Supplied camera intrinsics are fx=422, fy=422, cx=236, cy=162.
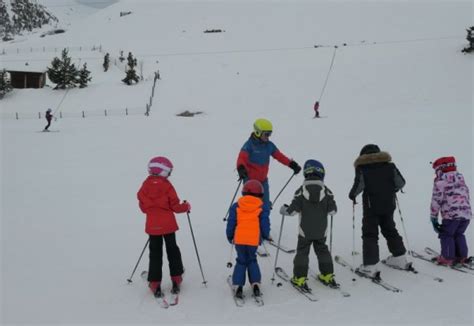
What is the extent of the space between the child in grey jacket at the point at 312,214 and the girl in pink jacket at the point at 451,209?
1667 mm

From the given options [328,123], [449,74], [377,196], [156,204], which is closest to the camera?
[156,204]

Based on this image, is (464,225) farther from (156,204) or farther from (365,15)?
(365,15)

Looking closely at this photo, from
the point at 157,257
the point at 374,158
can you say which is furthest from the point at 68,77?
the point at 374,158

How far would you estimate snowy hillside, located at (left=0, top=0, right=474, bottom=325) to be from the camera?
4.94 metres

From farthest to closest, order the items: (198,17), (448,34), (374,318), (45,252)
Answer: (198,17) → (448,34) → (45,252) → (374,318)

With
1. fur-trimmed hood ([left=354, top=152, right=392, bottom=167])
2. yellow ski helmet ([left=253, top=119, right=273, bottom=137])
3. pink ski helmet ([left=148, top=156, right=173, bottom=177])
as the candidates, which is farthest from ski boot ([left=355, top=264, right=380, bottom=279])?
pink ski helmet ([left=148, top=156, right=173, bottom=177])

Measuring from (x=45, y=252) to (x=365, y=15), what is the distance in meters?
55.6

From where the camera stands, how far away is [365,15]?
179ft

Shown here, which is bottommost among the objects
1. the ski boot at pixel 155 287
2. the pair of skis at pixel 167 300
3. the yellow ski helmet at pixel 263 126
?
the pair of skis at pixel 167 300

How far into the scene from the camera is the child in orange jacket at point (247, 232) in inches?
195

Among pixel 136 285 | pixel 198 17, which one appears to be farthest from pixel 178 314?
pixel 198 17

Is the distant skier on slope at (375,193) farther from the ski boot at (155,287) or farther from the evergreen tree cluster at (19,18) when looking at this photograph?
the evergreen tree cluster at (19,18)

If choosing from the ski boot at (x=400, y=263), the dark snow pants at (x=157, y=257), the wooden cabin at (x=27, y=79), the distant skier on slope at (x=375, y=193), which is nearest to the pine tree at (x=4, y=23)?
the wooden cabin at (x=27, y=79)

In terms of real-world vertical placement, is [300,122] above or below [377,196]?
above
